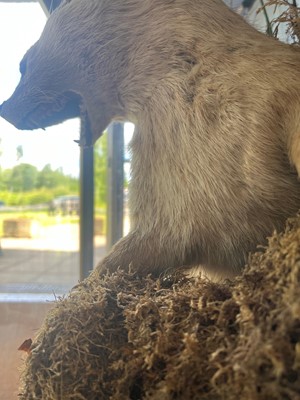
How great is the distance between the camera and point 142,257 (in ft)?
2.12

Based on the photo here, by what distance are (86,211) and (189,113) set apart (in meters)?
0.98

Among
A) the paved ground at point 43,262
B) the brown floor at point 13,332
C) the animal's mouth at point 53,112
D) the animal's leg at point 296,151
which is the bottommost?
the brown floor at point 13,332

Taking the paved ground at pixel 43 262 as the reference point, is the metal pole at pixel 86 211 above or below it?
above

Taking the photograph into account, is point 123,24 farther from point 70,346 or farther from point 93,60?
point 70,346

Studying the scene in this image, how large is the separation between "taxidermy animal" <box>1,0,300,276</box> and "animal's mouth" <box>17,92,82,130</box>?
1.1 inches

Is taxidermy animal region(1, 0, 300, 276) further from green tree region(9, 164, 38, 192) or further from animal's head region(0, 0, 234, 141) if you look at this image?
green tree region(9, 164, 38, 192)

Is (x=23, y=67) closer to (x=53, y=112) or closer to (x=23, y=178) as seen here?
(x=53, y=112)

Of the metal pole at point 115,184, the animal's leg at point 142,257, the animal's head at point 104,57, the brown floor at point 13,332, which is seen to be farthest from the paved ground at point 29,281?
the animal's head at point 104,57

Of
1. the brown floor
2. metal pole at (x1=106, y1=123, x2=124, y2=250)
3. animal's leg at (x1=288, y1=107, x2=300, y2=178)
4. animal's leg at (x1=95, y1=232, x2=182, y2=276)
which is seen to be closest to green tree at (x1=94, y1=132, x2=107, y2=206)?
metal pole at (x1=106, y1=123, x2=124, y2=250)

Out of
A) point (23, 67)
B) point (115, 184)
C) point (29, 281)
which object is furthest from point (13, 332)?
→ point (115, 184)

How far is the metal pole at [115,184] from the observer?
5.32ft

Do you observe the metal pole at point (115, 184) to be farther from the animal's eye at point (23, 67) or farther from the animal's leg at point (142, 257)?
the animal's leg at point (142, 257)

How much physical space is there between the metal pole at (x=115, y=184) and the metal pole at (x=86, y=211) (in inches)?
3.8

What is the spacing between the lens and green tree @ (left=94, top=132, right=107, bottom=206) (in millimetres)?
1703
